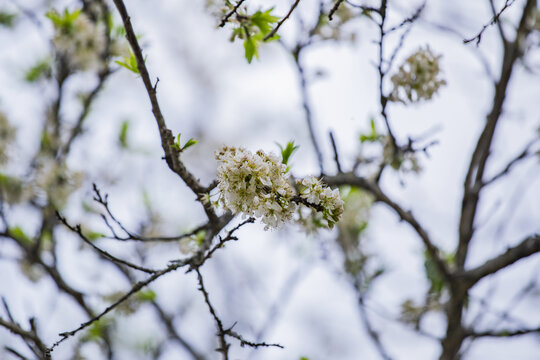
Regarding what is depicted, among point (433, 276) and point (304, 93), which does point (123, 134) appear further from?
point (433, 276)

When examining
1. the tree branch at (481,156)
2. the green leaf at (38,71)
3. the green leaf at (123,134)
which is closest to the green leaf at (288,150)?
→ the tree branch at (481,156)

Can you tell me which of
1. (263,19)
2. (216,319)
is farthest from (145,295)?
(263,19)

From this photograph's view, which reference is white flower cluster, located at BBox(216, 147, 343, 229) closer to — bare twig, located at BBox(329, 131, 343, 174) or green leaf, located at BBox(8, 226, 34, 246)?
bare twig, located at BBox(329, 131, 343, 174)

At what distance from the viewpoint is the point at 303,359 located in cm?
211

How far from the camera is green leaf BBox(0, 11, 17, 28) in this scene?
13.3 feet

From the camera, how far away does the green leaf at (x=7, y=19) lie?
159 inches

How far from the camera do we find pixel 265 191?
4.43 ft

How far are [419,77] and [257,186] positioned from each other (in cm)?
109

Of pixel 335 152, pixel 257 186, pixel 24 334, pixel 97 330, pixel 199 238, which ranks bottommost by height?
pixel 24 334

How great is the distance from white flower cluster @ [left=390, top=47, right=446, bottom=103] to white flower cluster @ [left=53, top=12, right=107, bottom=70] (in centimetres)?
203

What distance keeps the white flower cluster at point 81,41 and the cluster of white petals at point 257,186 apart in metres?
2.21

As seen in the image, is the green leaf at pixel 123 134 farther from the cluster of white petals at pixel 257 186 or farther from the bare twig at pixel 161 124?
the cluster of white petals at pixel 257 186

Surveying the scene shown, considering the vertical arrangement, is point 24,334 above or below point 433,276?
below

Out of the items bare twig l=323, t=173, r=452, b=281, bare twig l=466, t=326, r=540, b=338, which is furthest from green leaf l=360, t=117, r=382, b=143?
bare twig l=466, t=326, r=540, b=338
